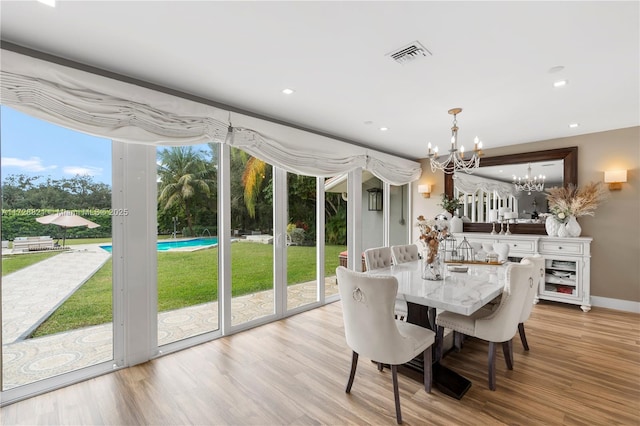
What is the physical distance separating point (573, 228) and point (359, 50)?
428 cm

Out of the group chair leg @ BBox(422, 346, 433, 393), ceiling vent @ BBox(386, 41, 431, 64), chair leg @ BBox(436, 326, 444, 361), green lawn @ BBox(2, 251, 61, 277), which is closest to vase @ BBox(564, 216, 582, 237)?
chair leg @ BBox(436, 326, 444, 361)

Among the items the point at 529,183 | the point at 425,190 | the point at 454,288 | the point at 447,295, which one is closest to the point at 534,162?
the point at 529,183

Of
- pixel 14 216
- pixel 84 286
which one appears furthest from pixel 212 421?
pixel 14 216

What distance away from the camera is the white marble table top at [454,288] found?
1998 millimetres

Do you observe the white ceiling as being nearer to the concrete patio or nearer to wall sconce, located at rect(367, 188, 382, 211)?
the concrete patio

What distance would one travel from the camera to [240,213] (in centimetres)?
353

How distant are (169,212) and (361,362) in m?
2.39

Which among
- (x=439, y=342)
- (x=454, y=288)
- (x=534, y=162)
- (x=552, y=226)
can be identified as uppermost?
(x=534, y=162)

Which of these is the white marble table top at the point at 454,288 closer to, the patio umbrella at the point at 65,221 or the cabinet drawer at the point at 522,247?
the cabinet drawer at the point at 522,247

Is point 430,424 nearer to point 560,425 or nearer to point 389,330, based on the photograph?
point 389,330

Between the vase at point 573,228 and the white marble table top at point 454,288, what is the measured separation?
6.89ft

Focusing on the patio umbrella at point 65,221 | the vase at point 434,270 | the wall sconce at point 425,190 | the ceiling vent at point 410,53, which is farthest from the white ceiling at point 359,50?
the wall sconce at point 425,190

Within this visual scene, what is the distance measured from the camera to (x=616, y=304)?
4246mm

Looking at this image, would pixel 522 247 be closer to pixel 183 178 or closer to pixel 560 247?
pixel 560 247
